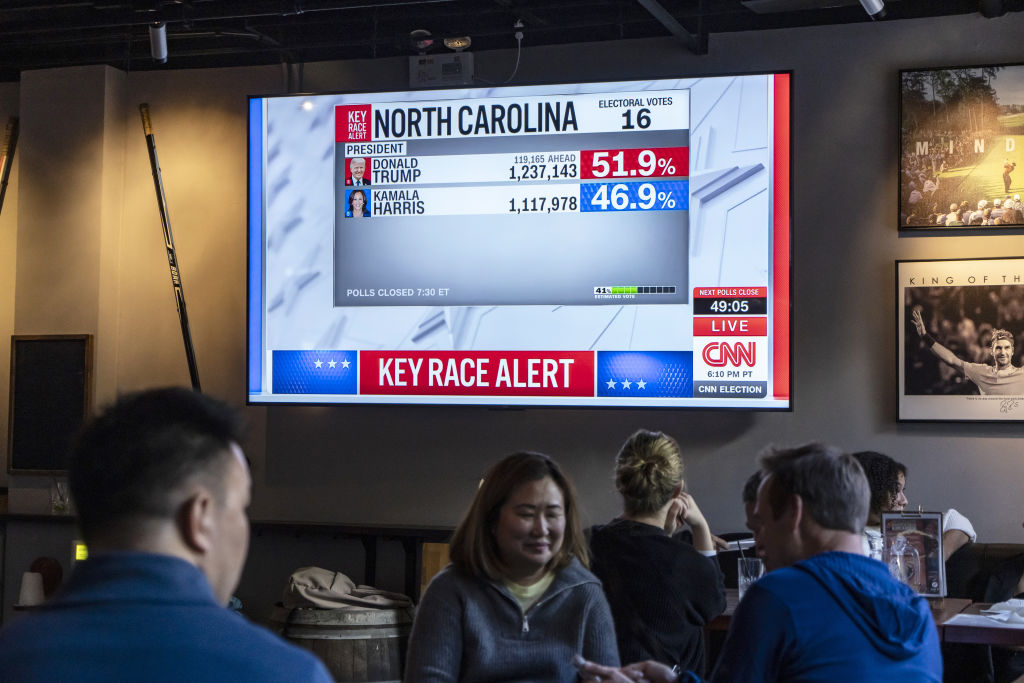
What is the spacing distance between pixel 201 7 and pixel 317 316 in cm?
151

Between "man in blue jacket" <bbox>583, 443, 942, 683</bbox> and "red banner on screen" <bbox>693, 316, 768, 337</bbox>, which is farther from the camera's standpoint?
"red banner on screen" <bbox>693, 316, 768, 337</bbox>

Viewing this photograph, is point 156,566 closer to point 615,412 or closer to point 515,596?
point 515,596

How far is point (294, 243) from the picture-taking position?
543cm

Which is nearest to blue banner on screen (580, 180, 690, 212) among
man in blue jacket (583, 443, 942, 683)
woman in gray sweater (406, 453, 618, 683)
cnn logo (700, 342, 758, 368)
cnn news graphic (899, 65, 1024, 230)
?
cnn logo (700, 342, 758, 368)

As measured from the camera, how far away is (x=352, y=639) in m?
4.80

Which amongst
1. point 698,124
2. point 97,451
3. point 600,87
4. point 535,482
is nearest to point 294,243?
point 600,87

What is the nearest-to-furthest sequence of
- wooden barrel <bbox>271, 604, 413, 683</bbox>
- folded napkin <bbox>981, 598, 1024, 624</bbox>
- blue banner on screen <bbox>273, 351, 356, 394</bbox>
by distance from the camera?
folded napkin <bbox>981, 598, 1024, 624</bbox> < wooden barrel <bbox>271, 604, 413, 683</bbox> < blue banner on screen <bbox>273, 351, 356, 394</bbox>

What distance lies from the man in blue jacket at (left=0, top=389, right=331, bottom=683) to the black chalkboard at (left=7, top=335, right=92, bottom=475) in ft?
16.9

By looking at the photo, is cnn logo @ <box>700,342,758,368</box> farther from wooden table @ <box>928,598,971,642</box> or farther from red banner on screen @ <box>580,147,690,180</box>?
wooden table @ <box>928,598,971,642</box>

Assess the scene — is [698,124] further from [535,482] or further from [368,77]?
[535,482]

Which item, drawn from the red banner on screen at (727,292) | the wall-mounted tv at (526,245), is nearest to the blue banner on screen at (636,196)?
the wall-mounted tv at (526,245)

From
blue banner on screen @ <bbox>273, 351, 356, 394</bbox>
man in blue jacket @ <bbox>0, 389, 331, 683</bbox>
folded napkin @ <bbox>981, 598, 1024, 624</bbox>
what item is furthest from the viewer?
blue banner on screen @ <bbox>273, 351, 356, 394</bbox>

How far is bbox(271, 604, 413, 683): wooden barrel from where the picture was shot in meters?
4.76

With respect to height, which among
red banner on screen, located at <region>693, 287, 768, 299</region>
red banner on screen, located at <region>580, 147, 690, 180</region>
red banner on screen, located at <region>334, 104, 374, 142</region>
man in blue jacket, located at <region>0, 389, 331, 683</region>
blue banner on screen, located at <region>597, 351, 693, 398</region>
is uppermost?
red banner on screen, located at <region>334, 104, 374, 142</region>
